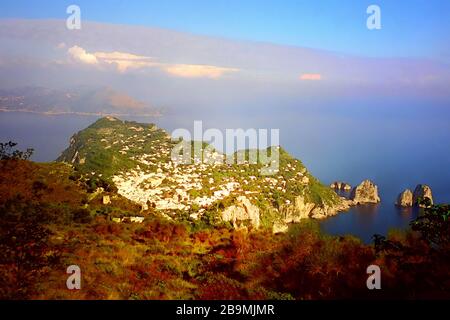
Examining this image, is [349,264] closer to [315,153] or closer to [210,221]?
[210,221]

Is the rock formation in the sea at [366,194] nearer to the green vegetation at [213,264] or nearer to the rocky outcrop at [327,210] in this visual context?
the rocky outcrop at [327,210]

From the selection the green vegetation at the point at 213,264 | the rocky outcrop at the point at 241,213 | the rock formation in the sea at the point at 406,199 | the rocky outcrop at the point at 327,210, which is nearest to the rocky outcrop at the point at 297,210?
the rocky outcrop at the point at 327,210

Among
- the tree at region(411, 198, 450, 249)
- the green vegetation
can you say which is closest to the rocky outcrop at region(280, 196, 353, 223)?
the green vegetation

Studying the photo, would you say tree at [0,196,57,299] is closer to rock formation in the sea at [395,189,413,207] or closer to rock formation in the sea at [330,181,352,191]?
rock formation in the sea at [395,189,413,207]

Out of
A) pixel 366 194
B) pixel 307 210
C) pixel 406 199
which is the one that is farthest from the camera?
pixel 366 194

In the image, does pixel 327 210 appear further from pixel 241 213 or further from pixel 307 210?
pixel 241 213

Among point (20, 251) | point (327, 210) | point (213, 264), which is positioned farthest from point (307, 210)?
point (20, 251)
